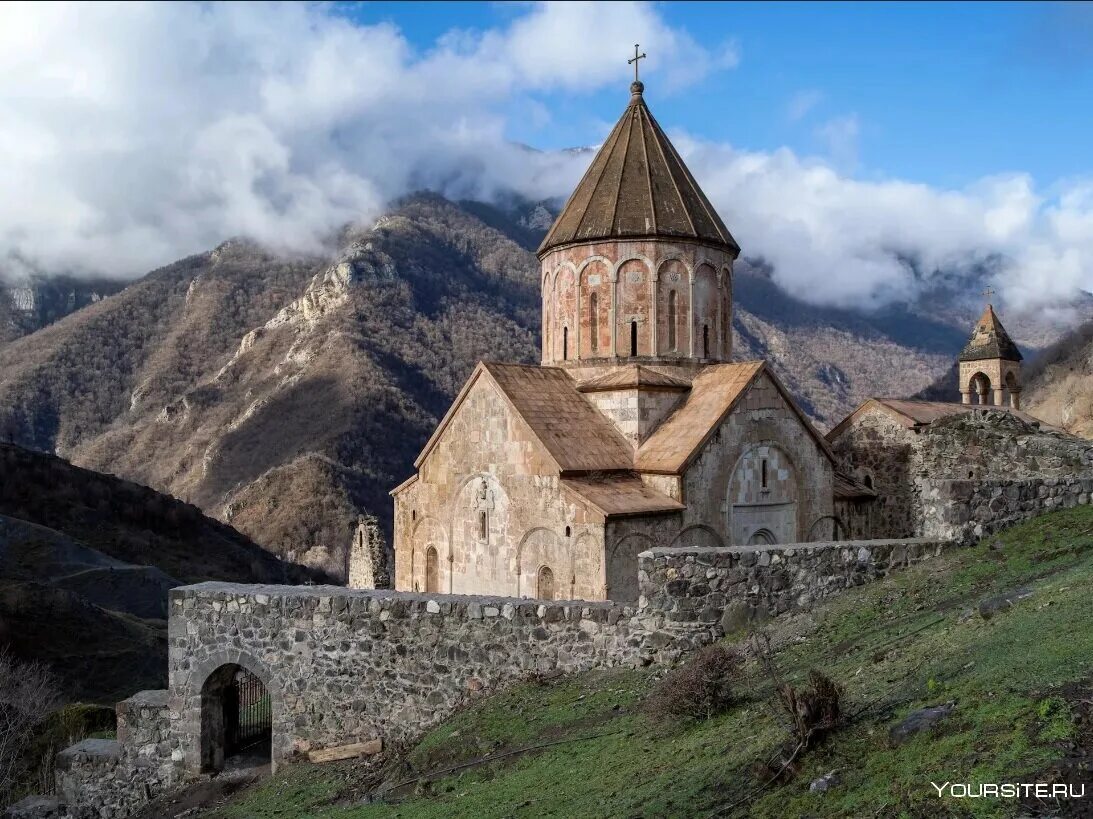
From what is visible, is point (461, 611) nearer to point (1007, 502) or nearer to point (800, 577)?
point (800, 577)

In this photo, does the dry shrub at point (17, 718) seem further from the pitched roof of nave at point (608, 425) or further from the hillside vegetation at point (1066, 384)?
the hillside vegetation at point (1066, 384)

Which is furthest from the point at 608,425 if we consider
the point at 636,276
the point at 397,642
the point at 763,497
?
the point at 397,642

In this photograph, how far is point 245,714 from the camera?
11.0 metres

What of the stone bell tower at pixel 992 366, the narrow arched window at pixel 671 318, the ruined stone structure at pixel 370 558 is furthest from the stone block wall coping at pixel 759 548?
the stone bell tower at pixel 992 366

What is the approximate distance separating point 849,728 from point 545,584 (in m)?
7.51

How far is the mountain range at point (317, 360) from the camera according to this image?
49844mm

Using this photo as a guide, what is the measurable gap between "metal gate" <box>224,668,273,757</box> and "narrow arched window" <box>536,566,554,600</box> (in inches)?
140

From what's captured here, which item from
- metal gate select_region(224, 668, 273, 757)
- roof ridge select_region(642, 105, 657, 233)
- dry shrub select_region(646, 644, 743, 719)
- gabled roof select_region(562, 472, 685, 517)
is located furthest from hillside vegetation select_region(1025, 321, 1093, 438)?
dry shrub select_region(646, 644, 743, 719)

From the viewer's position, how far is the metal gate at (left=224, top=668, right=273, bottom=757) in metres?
10.0

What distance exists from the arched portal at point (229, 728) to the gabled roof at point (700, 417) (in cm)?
579

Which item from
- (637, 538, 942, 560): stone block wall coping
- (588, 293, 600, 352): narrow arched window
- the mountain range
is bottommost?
(637, 538, 942, 560): stone block wall coping

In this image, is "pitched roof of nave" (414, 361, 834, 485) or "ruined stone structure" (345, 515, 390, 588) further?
"ruined stone structure" (345, 515, 390, 588)

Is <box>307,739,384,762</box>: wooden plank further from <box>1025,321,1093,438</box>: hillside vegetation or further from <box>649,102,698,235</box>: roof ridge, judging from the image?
<box>1025,321,1093,438</box>: hillside vegetation

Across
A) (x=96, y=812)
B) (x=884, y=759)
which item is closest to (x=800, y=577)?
(x=884, y=759)
